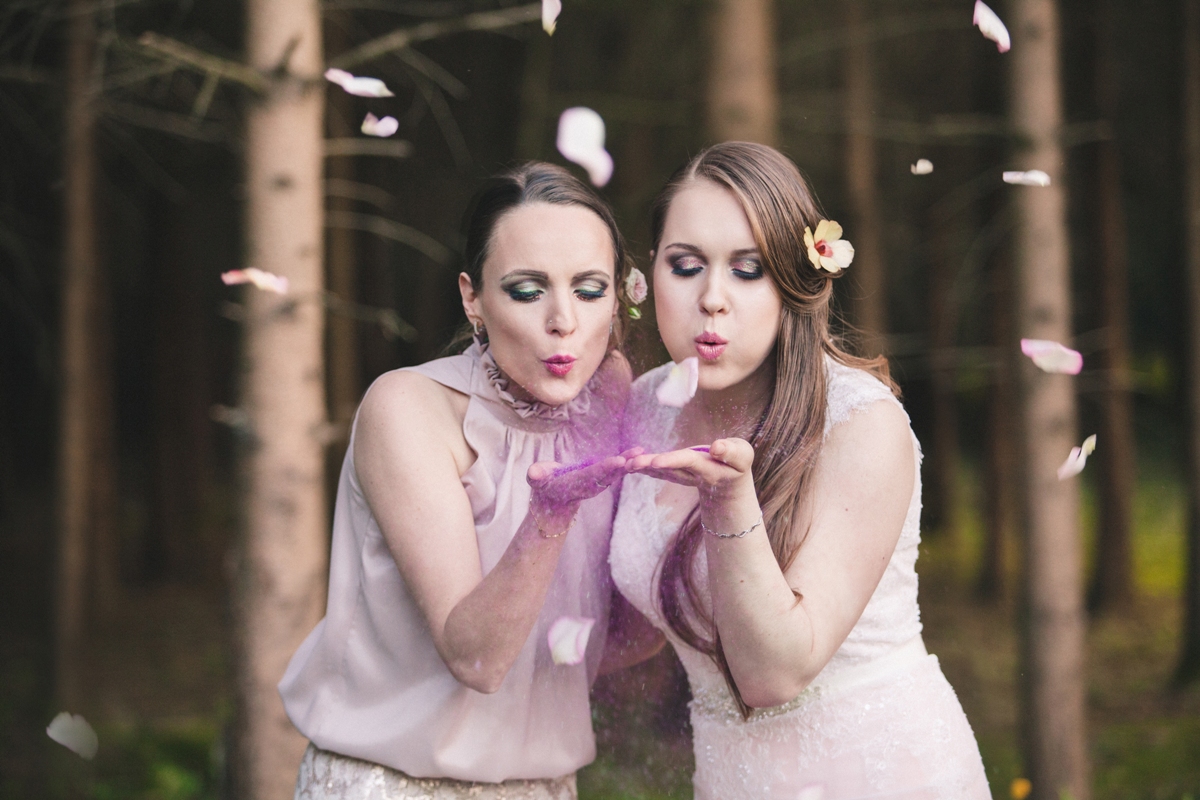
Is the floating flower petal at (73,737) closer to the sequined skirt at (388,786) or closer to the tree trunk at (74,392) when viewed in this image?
the sequined skirt at (388,786)

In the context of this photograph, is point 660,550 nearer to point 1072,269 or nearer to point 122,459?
point 1072,269

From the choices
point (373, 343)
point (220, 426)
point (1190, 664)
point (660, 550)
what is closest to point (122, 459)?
point (220, 426)

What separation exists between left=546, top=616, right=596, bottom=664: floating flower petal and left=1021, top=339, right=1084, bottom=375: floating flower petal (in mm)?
1555

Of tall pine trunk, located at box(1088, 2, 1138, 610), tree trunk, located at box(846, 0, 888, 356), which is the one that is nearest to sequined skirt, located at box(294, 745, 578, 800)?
tree trunk, located at box(846, 0, 888, 356)

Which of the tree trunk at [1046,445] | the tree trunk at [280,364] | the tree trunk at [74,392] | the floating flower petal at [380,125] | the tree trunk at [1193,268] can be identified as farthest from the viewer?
the tree trunk at [1193,268]

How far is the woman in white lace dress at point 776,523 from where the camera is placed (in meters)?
1.78

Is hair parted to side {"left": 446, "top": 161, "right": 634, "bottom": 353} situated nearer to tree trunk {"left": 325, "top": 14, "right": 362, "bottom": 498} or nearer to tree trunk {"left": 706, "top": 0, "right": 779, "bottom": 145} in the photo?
tree trunk {"left": 706, "top": 0, "right": 779, "bottom": 145}

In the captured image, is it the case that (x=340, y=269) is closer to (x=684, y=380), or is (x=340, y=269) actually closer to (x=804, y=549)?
(x=684, y=380)

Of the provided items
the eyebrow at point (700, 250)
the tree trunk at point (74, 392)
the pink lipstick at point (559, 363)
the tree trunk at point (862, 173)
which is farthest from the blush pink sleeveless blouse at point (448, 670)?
the tree trunk at point (862, 173)

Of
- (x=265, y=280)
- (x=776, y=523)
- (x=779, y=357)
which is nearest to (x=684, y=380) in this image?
(x=779, y=357)

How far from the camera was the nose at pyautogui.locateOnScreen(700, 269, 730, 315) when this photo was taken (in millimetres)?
1941

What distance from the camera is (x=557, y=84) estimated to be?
24.1ft

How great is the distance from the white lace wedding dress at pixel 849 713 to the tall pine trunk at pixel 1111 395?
20.5ft

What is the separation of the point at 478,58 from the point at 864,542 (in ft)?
20.2
